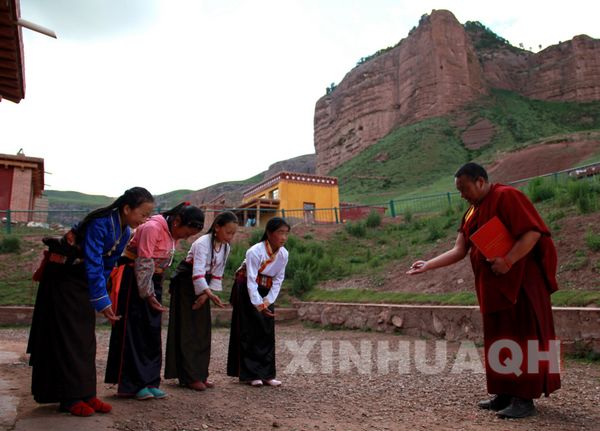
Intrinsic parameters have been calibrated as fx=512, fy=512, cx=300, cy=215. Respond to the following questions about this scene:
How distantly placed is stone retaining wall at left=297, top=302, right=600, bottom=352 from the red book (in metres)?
2.73

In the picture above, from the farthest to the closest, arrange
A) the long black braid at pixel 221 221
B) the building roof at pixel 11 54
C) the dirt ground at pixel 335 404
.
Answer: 1. the long black braid at pixel 221 221
2. the building roof at pixel 11 54
3. the dirt ground at pixel 335 404

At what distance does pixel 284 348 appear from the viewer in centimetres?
775

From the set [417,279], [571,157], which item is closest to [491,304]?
[417,279]

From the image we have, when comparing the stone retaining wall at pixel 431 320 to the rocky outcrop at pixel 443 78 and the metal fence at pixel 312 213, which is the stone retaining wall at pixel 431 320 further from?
the rocky outcrop at pixel 443 78

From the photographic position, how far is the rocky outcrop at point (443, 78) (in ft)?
183

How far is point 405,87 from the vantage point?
60.0m

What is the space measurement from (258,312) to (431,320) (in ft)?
13.4

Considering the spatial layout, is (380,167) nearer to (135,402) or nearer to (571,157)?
(571,157)

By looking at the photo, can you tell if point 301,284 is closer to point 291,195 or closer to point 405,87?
point 291,195

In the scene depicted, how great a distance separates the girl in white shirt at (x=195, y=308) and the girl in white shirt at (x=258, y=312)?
0.37m

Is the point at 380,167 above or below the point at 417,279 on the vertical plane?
above

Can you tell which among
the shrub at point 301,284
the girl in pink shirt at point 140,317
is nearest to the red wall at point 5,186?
the shrub at point 301,284

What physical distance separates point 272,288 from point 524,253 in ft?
7.35

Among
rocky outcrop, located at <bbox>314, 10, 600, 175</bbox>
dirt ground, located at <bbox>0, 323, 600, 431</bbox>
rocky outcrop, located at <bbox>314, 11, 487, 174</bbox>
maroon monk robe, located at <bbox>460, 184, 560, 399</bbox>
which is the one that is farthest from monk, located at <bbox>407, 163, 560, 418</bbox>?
rocky outcrop, located at <bbox>314, 11, 487, 174</bbox>
